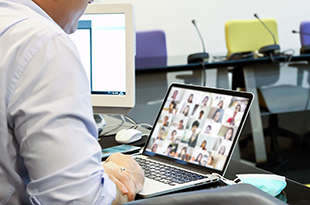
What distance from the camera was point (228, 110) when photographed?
0.93 m

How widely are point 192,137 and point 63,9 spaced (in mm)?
477

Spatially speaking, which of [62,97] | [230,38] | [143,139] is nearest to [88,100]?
[62,97]

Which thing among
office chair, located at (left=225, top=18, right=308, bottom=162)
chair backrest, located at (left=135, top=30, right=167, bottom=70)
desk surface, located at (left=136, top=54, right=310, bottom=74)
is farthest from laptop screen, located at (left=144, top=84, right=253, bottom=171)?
chair backrest, located at (left=135, top=30, right=167, bottom=70)

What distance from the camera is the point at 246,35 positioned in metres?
3.70

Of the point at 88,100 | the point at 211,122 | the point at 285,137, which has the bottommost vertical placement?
the point at 285,137

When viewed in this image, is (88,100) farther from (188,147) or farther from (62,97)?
(188,147)

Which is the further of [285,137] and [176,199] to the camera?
[285,137]

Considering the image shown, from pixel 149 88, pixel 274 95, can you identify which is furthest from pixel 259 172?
pixel 274 95

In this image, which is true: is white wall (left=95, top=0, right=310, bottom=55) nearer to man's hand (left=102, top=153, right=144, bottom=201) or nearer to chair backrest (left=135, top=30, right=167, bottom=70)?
chair backrest (left=135, top=30, right=167, bottom=70)

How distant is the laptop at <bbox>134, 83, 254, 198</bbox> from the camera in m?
0.86

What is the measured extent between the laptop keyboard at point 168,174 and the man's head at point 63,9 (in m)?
0.40

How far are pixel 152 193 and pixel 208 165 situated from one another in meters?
0.19

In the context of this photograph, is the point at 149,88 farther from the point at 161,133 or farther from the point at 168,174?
the point at 168,174

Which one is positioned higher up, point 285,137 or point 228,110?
point 228,110
